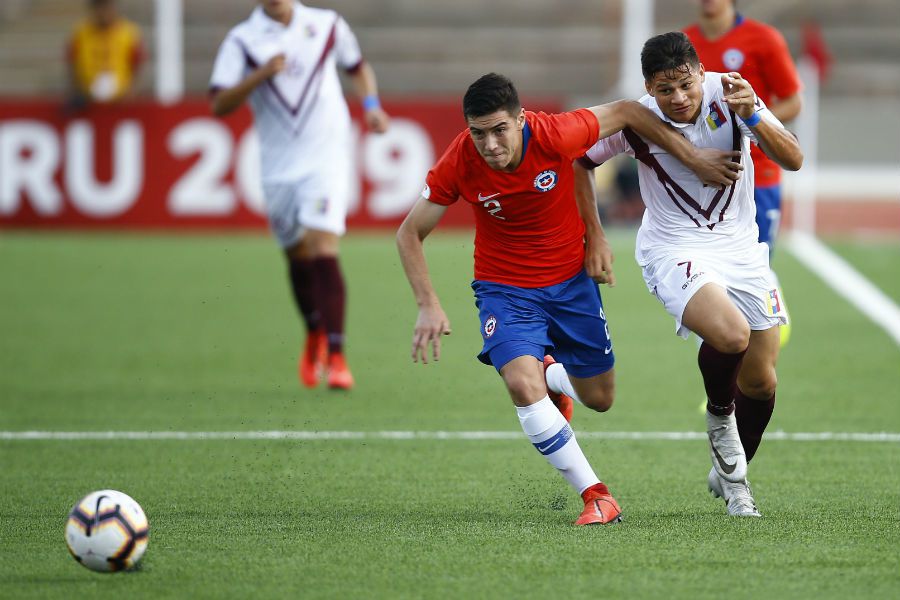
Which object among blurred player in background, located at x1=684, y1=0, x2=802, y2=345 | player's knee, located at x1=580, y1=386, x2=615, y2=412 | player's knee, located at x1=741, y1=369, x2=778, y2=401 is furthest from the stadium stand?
player's knee, located at x1=741, y1=369, x2=778, y2=401

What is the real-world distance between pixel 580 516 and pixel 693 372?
3.99 m

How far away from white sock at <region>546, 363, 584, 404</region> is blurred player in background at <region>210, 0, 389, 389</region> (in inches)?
98.9

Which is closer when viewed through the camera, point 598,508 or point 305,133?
point 598,508

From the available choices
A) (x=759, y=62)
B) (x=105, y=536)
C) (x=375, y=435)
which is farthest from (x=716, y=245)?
(x=105, y=536)

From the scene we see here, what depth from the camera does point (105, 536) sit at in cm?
443

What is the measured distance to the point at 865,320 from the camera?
1092 cm

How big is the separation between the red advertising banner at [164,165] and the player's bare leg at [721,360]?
10.8 m

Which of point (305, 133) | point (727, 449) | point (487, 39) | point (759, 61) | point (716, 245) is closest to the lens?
point (727, 449)

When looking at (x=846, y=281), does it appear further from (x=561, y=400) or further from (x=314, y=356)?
(x=561, y=400)

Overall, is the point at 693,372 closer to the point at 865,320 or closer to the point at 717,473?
the point at 865,320

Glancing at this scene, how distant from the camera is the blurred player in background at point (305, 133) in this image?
28.3 ft

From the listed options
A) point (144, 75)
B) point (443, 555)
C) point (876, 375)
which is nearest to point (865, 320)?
point (876, 375)

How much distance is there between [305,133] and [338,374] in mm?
1497

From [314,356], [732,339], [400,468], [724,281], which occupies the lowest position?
[314,356]
